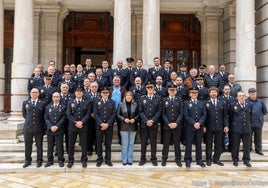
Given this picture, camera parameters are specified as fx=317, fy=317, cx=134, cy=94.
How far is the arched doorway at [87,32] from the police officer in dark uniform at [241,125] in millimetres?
8697

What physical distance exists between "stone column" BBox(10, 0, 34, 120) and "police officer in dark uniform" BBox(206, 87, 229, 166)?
18.6 ft

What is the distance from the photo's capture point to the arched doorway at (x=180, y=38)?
1530 cm

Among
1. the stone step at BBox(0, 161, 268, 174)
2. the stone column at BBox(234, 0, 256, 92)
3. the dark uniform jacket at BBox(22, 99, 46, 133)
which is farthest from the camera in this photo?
the stone column at BBox(234, 0, 256, 92)

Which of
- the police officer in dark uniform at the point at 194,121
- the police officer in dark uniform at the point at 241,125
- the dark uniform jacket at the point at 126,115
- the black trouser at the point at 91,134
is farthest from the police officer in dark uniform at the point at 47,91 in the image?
the police officer in dark uniform at the point at 241,125

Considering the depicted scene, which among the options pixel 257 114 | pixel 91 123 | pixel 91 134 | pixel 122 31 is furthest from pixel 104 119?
pixel 257 114

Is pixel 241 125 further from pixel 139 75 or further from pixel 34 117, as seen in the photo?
pixel 34 117

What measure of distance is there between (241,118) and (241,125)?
0.55ft

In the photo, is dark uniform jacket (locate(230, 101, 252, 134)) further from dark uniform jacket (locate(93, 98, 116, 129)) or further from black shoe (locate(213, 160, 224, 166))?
dark uniform jacket (locate(93, 98, 116, 129))

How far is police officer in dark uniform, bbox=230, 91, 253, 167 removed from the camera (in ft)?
24.8

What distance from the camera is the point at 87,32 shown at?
15.1 m

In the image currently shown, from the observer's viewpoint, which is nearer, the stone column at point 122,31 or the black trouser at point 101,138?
the black trouser at point 101,138

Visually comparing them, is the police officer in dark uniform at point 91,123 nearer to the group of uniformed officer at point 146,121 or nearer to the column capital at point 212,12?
the group of uniformed officer at point 146,121

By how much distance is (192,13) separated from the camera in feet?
49.7

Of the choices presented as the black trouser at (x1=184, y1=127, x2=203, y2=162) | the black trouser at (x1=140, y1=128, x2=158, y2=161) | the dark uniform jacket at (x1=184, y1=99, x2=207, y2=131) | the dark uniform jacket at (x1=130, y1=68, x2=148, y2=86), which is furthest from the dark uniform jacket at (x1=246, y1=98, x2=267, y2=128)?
the dark uniform jacket at (x1=130, y1=68, x2=148, y2=86)
